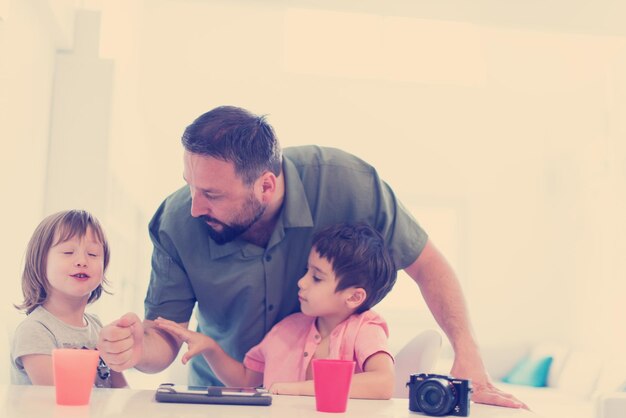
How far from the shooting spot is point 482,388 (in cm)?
139

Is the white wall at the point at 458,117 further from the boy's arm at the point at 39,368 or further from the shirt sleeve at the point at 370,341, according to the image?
Result: the shirt sleeve at the point at 370,341

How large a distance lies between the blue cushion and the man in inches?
164

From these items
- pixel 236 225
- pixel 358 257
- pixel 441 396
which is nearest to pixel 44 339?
pixel 236 225

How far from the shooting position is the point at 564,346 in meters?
5.89

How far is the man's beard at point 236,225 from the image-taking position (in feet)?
5.43

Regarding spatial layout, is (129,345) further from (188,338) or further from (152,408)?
(152,408)

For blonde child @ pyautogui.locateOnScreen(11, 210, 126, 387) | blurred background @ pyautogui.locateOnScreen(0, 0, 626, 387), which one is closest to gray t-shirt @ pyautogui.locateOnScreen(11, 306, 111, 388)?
blonde child @ pyautogui.locateOnScreen(11, 210, 126, 387)

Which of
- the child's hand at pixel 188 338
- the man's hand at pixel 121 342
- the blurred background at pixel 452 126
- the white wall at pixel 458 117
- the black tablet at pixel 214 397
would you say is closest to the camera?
the black tablet at pixel 214 397

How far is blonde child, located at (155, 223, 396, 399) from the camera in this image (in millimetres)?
1558

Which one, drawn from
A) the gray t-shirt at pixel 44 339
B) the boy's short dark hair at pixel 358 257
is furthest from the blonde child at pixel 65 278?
the boy's short dark hair at pixel 358 257

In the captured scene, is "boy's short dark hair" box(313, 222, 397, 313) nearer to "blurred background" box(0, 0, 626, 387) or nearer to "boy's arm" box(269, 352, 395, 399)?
"boy's arm" box(269, 352, 395, 399)

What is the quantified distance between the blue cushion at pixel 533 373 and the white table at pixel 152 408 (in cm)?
463

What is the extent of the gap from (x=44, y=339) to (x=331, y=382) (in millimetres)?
831

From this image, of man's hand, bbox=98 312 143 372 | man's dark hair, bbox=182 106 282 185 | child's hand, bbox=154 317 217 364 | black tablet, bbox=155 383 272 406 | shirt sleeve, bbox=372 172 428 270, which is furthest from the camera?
shirt sleeve, bbox=372 172 428 270
